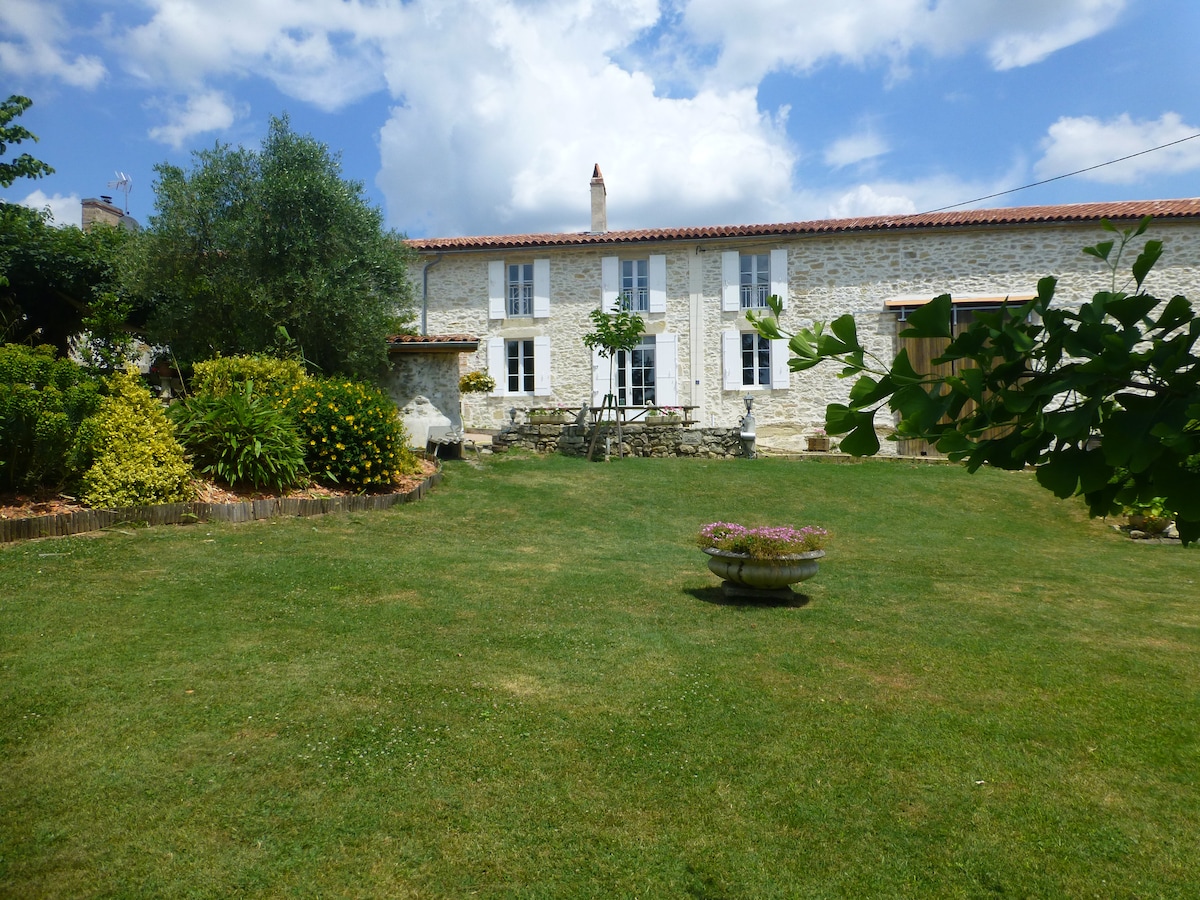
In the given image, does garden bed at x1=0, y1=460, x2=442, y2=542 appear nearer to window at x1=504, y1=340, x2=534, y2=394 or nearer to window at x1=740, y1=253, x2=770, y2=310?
window at x1=504, y1=340, x2=534, y2=394

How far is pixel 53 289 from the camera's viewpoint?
16344mm

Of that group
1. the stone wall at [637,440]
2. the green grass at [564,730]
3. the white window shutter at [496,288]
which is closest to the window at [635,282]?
the white window shutter at [496,288]

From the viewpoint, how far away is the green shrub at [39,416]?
26.6 ft

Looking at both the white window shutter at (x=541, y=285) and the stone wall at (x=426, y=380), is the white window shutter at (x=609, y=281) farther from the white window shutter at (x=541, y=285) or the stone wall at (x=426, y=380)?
the stone wall at (x=426, y=380)

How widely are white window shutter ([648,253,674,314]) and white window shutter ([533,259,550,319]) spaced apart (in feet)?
8.78

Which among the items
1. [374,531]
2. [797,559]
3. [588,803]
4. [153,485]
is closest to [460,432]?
[374,531]

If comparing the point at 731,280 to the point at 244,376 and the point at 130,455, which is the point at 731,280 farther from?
the point at 130,455

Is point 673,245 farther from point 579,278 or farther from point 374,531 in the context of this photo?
point 374,531

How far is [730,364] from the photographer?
2072 cm

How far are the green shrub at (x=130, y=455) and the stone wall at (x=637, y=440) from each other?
8790 mm

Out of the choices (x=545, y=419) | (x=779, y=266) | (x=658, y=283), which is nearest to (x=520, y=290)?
(x=658, y=283)

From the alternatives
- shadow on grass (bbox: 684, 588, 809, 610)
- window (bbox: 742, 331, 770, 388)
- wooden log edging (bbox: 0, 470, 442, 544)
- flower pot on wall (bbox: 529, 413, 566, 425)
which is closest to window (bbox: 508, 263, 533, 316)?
flower pot on wall (bbox: 529, 413, 566, 425)

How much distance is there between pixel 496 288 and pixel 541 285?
3.90ft

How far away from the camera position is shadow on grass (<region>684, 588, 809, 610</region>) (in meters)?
7.63
